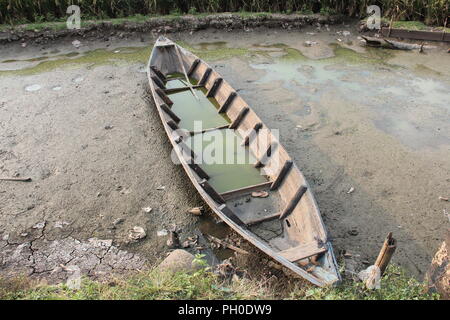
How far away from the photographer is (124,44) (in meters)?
11.2

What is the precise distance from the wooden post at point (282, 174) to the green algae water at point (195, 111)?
7.42ft

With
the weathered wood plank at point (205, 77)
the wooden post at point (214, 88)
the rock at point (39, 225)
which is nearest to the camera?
the rock at point (39, 225)

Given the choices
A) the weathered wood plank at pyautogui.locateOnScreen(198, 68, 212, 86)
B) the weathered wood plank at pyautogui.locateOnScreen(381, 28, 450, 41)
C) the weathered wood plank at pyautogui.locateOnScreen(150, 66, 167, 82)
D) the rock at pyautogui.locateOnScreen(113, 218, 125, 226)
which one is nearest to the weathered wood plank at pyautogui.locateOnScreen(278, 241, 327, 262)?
the rock at pyautogui.locateOnScreen(113, 218, 125, 226)

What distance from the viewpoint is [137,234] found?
495cm

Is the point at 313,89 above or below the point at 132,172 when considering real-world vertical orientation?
above

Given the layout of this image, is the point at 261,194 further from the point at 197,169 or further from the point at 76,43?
the point at 76,43

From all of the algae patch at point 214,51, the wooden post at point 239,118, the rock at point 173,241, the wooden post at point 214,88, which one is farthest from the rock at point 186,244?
the algae patch at point 214,51

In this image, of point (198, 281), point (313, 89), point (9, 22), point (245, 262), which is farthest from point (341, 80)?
point (9, 22)

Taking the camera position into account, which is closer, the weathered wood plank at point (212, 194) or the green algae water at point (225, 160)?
the weathered wood plank at point (212, 194)

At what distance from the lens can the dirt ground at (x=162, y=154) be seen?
484 cm

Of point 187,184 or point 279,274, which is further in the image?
point 187,184

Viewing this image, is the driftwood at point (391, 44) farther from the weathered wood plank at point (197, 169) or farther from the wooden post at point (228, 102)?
the weathered wood plank at point (197, 169)
